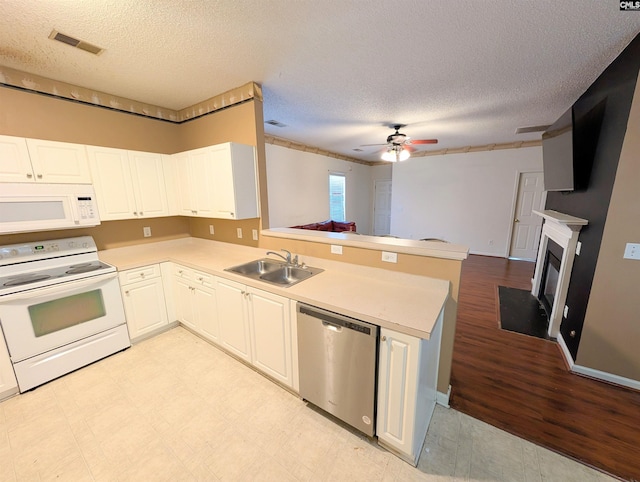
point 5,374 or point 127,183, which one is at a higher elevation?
point 127,183

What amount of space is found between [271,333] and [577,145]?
3.27 metres

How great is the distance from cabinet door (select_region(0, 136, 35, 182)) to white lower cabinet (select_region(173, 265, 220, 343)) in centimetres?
140

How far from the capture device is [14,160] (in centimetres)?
203

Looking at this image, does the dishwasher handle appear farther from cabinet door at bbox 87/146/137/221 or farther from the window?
the window

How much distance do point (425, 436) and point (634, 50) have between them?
310 cm

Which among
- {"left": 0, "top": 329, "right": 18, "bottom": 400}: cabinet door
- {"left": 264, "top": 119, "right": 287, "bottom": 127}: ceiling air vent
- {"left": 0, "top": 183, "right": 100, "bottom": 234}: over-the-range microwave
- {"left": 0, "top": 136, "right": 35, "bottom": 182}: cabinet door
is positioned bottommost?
{"left": 0, "top": 329, "right": 18, "bottom": 400}: cabinet door

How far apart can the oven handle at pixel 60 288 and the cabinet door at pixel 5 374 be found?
0.31 m

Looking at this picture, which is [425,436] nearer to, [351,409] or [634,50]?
[351,409]

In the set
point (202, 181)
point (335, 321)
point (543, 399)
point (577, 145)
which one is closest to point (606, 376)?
point (543, 399)

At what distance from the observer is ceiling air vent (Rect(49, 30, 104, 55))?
1.69m

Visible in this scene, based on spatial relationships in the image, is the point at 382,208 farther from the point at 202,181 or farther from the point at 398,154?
the point at 202,181

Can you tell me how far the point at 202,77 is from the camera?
2.34m

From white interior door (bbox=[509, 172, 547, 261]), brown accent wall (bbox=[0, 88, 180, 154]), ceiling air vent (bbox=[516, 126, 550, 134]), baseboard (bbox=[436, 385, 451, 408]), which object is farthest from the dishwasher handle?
white interior door (bbox=[509, 172, 547, 261])

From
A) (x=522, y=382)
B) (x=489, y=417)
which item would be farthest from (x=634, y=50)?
(x=489, y=417)
